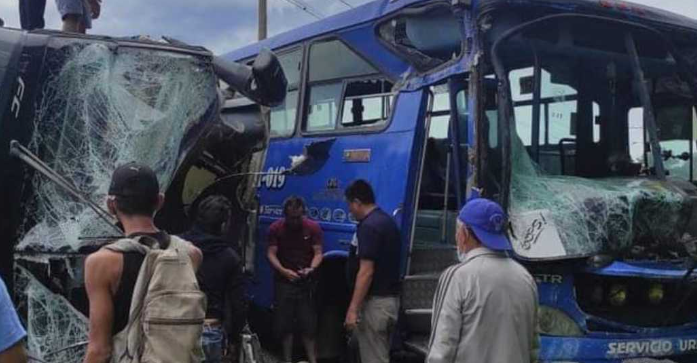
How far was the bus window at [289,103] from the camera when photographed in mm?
7547

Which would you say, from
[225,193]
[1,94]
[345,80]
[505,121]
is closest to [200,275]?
[225,193]

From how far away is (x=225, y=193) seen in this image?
5750 mm

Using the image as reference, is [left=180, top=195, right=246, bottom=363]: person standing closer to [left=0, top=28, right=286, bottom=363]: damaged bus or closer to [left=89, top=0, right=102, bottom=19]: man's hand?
[left=0, top=28, right=286, bottom=363]: damaged bus

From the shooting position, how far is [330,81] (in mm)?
7133

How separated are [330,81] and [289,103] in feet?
2.17

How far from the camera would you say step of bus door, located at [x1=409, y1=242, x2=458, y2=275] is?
6.17m

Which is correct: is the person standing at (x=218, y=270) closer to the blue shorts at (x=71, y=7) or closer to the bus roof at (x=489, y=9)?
the bus roof at (x=489, y=9)

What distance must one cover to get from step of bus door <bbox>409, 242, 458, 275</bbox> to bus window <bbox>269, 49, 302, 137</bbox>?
1965 millimetres

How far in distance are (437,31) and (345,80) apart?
1188 mm

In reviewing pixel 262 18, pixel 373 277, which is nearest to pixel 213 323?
pixel 373 277

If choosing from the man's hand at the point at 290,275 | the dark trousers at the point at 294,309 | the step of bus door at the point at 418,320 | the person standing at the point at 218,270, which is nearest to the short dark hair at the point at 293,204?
the man's hand at the point at 290,275

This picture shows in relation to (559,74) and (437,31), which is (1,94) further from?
(559,74)

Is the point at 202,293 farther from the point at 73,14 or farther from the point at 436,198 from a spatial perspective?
the point at 73,14

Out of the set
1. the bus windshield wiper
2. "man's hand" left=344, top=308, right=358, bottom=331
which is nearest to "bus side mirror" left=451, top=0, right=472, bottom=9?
the bus windshield wiper
